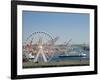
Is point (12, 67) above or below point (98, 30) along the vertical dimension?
below

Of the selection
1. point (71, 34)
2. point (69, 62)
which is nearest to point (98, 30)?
point (71, 34)

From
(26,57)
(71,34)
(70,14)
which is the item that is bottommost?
(26,57)

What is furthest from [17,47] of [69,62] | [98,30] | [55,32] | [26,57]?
[98,30]

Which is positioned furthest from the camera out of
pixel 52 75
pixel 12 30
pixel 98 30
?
pixel 98 30

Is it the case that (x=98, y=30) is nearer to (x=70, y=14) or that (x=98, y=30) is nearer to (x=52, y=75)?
(x=70, y=14)

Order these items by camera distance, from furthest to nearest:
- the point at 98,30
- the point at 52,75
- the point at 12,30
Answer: the point at 98,30 → the point at 52,75 → the point at 12,30

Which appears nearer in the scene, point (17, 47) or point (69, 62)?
point (17, 47)

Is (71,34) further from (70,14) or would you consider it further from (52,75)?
(52,75)
